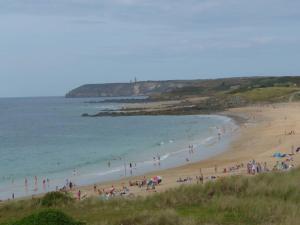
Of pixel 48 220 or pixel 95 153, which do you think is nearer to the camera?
pixel 48 220

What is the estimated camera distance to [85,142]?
5209 cm

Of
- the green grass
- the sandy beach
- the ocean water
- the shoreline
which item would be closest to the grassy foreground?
the shoreline

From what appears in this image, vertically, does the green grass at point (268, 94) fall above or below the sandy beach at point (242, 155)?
above

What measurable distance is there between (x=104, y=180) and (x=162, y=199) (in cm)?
1683

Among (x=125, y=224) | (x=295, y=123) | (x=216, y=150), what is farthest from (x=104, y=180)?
(x=295, y=123)

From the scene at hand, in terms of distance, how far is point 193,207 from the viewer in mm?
11102

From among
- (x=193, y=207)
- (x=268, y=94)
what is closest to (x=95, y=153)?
(x=193, y=207)

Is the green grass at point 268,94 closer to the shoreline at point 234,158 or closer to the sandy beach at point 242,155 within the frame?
the sandy beach at point 242,155

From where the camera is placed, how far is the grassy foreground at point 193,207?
9.09 m

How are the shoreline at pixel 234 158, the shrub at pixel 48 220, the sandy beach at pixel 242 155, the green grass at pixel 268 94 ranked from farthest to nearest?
1. the green grass at pixel 268 94
2. the sandy beach at pixel 242 155
3. the shoreline at pixel 234 158
4. the shrub at pixel 48 220

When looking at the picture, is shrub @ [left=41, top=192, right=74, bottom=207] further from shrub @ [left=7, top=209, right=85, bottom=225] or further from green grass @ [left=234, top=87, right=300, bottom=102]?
green grass @ [left=234, top=87, right=300, bottom=102]

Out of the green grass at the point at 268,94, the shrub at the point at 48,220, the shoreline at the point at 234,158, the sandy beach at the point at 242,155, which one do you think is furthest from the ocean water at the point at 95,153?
the green grass at the point at 268,94

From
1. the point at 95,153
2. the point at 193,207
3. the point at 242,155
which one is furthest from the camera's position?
the point at 95,153

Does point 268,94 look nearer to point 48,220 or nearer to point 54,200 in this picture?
point 54,200
